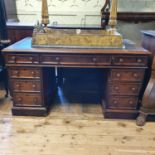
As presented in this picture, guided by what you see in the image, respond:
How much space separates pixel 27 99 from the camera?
80.4 inches

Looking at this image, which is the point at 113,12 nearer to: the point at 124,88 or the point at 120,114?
the point at 124,88

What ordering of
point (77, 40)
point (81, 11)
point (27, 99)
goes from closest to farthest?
point (77, 40) → point (27, 99) → point (81, 11)

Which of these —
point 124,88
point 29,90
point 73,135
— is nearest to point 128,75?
point 124,88

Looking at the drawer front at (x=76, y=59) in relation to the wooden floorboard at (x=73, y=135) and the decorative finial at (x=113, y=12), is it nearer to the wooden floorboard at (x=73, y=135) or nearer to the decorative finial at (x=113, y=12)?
the decorative finial at (x=113, y=12)

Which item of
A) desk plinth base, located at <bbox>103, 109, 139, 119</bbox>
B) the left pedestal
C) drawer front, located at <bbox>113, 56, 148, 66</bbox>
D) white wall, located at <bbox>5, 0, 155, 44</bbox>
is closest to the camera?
drawer front, located at <bbox>113, 56, 148, 66</bbox>

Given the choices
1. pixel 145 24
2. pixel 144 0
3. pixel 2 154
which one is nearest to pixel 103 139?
pixel 2 154

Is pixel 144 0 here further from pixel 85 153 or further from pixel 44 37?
pixel 85 153

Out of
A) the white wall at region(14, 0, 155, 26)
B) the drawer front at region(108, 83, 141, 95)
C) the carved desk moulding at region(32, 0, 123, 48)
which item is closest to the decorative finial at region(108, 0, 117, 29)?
the carved desk moulding at region(32, 0, 123, 48)

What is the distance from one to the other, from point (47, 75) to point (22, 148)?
85 centimetres

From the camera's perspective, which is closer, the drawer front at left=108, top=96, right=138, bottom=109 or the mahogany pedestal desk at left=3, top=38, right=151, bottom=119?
the mahogany pedestal desk at left=3, top=38, right=151, bottom=119

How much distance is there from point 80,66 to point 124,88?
0.52 meters

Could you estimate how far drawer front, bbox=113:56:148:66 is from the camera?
1.82m

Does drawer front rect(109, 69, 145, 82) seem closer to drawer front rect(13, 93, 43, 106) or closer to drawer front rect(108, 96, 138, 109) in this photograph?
drawer front rect(108, 96, 138, 109)

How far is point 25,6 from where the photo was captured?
3.13 metres
